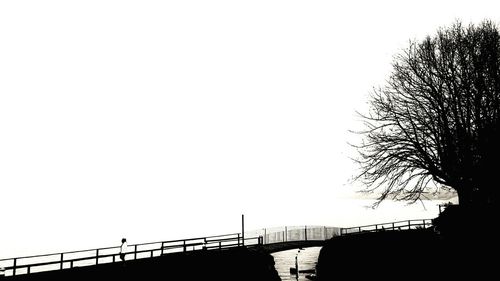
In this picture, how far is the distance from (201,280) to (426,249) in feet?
40.7

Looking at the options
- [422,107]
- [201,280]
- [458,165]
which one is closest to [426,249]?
[458,165]

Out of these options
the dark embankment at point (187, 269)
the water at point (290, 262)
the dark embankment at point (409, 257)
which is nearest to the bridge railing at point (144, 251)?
the dark embankment at point (187, 269)

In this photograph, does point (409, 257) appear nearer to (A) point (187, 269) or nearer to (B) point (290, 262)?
(B) point (290, 262)

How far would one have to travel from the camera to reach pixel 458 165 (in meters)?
24.6

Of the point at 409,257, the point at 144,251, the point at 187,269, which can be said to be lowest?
A: the point at 187,269

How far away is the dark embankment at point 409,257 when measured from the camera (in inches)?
681

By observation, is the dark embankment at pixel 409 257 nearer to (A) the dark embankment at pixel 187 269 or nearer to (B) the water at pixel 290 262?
(B) the water at pixel 290 262

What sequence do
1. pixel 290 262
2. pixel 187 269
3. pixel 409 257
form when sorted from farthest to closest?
pixel 290 262
pixel 409 257
pixel 187 269

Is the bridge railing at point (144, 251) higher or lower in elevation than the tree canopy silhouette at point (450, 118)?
lower

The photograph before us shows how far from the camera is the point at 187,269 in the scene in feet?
64.0

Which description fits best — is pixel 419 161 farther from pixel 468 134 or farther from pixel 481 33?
pixel 481 33

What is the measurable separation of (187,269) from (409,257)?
39.3 ft

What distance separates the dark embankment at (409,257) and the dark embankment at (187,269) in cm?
376

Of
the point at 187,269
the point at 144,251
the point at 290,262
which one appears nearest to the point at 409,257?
the point at 290,262
